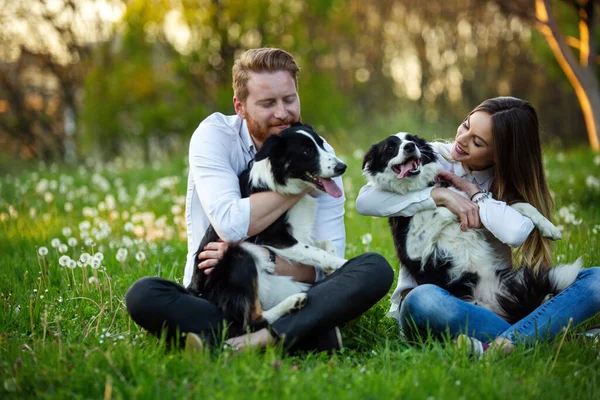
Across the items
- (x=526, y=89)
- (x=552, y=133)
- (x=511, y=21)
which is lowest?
(x=552, y=133)

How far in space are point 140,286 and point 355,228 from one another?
344cm

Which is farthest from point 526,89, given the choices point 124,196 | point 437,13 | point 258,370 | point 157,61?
point 258,370

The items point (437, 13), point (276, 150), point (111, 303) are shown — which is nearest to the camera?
point (276, 150)

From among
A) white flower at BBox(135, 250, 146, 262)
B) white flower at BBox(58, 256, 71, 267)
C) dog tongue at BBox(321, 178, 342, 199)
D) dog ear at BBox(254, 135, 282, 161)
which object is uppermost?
dog ear at BBox(254, 135, 282, 161)

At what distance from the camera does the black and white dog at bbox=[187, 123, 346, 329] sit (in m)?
3.13

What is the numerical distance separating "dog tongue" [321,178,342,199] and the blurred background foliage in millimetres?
8352

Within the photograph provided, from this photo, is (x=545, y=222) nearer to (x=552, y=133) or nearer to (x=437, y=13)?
(x=437, y=13)

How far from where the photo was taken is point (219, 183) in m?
3.38

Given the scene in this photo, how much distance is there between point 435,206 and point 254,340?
126 cm

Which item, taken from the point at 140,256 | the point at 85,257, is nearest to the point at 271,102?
the point at 85,257

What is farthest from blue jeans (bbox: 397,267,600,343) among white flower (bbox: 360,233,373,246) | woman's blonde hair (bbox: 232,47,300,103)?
white flower (bbox: 360,233,373,246)

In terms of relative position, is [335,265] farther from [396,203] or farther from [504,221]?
[504,221]

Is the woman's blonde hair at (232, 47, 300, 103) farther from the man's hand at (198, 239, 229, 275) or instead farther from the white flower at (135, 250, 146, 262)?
the white flower at (135, 250, 146, 262)

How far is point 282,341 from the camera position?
2.90 metres
